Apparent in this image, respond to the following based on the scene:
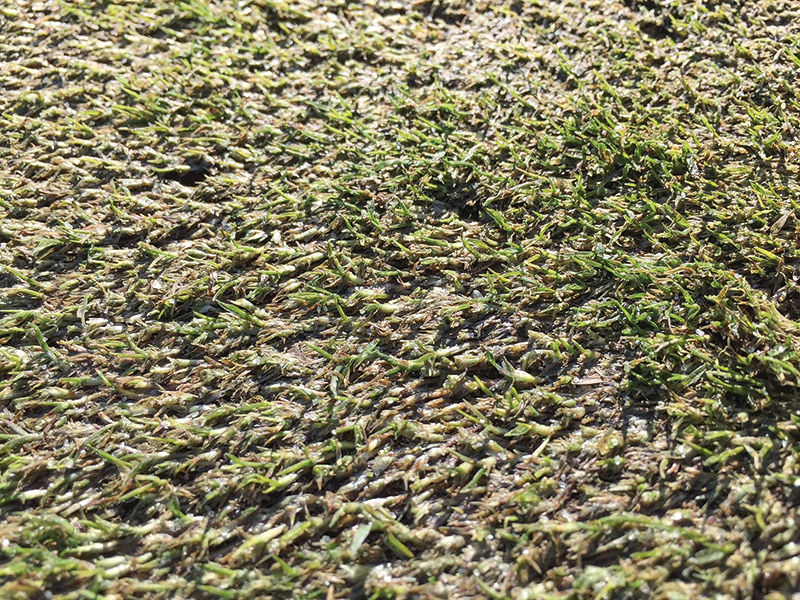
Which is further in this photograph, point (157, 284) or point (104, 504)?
point (157, 284)

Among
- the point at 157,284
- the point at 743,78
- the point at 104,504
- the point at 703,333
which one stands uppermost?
the point at 743,78

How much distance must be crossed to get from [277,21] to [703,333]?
2690mm

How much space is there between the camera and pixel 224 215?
311cm

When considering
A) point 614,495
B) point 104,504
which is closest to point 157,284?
point 104,504

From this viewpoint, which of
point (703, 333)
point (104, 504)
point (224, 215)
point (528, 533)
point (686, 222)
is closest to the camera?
point (528, 533)

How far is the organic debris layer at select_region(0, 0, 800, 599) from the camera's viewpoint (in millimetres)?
2119

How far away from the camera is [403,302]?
2.76 meters

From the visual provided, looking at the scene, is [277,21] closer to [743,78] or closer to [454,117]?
[454,117]

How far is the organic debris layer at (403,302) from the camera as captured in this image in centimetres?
212

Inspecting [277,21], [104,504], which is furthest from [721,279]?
[277,21]

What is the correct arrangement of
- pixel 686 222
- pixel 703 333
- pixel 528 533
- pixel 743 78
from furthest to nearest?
pixel 743 78, pixel 686 222, pixel 703 333, pixel 528 533

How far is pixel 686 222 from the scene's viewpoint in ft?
9.21

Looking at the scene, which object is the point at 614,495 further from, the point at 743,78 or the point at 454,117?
the point at 743,78

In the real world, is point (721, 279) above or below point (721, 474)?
above
